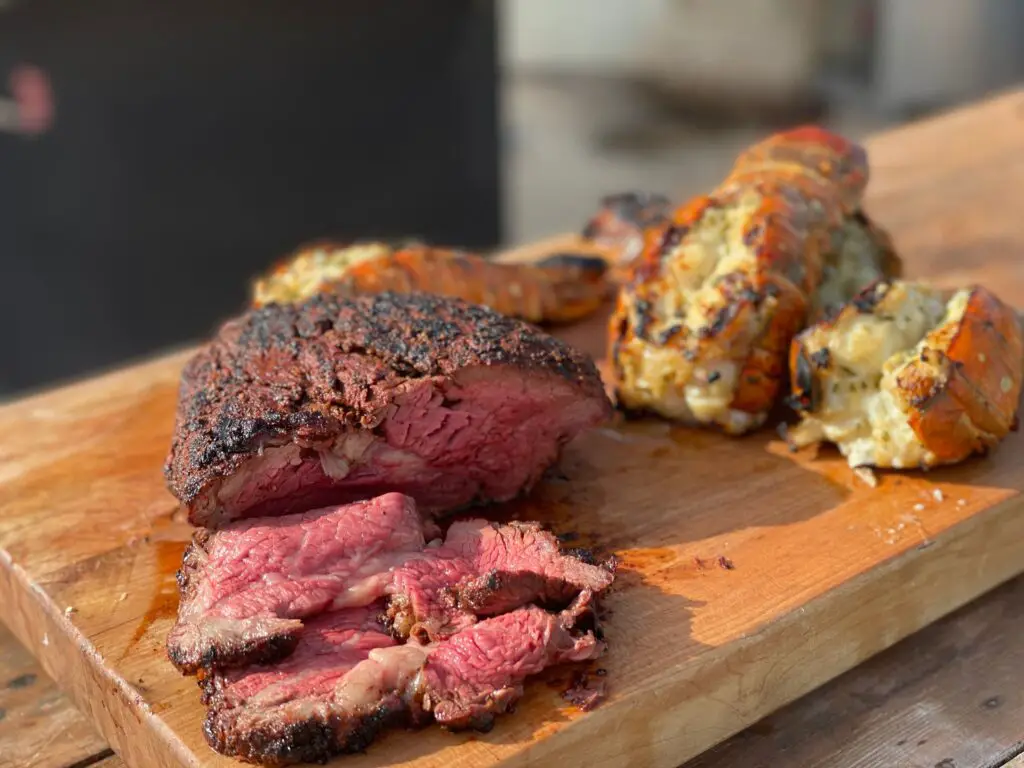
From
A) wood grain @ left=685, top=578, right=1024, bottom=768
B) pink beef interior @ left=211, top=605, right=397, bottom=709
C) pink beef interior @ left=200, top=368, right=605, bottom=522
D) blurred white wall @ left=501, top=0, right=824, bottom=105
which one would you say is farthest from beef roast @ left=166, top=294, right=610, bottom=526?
blurred white wall @ left=501, top=0, right=824, bottom=105

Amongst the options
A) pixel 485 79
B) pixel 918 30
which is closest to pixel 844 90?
pixel 918 30

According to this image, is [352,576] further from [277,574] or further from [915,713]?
[915,713]

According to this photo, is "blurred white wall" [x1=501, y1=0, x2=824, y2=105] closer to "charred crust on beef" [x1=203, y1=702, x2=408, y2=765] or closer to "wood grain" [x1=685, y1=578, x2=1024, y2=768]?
"wood grain" [x1=685, y1=578, x2=1024, y2=768]

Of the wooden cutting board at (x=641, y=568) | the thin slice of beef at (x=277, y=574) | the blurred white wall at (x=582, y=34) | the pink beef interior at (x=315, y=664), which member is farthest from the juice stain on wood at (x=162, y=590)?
the blurred white wall at (x=582, y=34)

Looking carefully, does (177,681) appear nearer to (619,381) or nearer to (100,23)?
(619,381)

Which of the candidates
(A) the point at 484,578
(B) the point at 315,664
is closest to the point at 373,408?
(A) the point at 484,578

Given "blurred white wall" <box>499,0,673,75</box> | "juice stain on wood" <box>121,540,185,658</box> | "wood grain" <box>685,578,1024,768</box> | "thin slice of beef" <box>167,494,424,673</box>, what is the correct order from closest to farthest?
1. "thin slice of beef" <box>167,494,424,673</box>
2. "wood grain" <box>685,578,1024,768</box>
3. "juice stain on wood" <box>121,540,185,658</box>
4. "blurred white wall" <box>499,0,673,75</box>

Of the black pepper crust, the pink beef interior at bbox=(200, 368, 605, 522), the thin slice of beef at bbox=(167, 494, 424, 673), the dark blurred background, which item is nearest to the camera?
the black pepper crust
